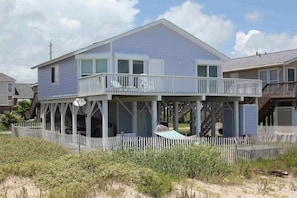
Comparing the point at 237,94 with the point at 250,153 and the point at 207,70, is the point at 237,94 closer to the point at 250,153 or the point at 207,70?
the point at 207,70

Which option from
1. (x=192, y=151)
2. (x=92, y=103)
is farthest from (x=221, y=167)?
(x=92, y=103)

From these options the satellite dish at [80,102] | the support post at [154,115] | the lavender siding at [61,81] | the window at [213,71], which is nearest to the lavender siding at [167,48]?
the window at [213,71]

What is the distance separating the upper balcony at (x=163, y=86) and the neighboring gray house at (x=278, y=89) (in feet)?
23.5

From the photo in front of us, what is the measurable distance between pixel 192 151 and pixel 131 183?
12.6 feet

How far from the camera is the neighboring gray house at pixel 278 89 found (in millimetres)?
34844

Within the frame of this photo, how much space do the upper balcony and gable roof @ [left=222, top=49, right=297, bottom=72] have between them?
358 inches

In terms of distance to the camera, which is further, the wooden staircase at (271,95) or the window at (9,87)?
the window at (9,87)

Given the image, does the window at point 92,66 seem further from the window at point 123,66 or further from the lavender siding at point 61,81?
the window at point 123,66

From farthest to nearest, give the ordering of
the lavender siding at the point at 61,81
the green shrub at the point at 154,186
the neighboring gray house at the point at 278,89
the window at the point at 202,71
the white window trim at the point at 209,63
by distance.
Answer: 1. the neighboring gray house at the point at 278,89
2. the window at the point at 202,71
3. the white window trim at the point at 209,63
4. the lavender siding at the point at 61,81
5. the green shrub at the point at 154,186

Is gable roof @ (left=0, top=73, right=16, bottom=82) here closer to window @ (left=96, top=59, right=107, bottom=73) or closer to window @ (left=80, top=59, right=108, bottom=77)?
window @ (left=80, top=59, right=108, bottom=77)

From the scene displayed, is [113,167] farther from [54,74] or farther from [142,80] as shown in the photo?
[54,74]

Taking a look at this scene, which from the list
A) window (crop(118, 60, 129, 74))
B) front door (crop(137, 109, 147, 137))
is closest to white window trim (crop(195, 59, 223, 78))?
front door (crop(137, 109, 147, 137))

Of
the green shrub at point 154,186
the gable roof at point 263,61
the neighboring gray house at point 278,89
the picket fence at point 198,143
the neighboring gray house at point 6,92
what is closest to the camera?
the green shrub at point 154,186

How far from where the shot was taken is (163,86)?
2467 centimetres
